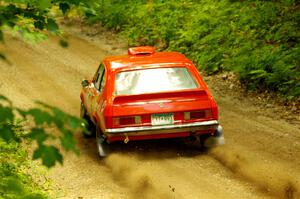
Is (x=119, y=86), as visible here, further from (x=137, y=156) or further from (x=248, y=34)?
(x=248, y=34)

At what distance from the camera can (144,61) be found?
9805 mm

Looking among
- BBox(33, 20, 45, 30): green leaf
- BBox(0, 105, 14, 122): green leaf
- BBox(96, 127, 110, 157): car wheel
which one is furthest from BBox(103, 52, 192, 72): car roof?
BBox(0, 105, 14, 122): green leaf

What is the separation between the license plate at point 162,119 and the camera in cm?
897

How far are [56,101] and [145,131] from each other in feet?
20.5

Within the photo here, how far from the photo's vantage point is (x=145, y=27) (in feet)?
70.1

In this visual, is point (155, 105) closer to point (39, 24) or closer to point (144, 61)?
point (144, 61)

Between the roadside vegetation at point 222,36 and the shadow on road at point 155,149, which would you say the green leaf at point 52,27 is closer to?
the roadside vegetation at point 222,36

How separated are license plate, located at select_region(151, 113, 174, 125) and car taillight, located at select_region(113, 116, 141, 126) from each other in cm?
24

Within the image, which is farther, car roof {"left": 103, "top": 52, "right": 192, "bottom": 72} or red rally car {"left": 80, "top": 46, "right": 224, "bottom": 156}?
car roof {"left": 103, "top": 52, "right": 192, "bottom": 72}

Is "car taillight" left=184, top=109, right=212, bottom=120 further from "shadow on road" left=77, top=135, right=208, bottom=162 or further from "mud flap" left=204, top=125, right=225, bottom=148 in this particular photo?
"shadow on road" left=77, top=135, right=208, bottom=162

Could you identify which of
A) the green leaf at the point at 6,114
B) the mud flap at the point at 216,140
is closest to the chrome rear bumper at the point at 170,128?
the mud flap at the point at 216,140

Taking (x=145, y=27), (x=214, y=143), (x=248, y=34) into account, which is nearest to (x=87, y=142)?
(x=214, y=143)

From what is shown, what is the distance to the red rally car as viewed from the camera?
29.4 feet

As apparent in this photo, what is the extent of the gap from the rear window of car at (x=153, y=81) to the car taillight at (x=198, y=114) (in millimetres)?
454
